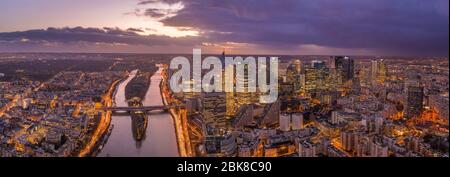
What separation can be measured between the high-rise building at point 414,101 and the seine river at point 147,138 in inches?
135

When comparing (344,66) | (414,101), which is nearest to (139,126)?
(414,101)

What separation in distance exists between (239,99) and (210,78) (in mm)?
1254

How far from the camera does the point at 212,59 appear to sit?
8.06 meters

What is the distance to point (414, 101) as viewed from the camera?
571 cm

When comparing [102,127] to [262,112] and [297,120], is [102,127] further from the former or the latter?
[297,120]

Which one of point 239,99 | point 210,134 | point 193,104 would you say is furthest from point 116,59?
point 210,134

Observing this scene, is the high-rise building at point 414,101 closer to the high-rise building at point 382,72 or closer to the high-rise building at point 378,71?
the high-rise building at point 378,71

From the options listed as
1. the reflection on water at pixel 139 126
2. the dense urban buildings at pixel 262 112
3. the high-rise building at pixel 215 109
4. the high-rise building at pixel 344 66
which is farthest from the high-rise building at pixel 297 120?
the high-rise building at pixel 344 66

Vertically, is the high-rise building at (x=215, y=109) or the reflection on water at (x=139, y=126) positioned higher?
the high-rise building at (x=215, y=109)

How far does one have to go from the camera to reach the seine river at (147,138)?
12.6 ft

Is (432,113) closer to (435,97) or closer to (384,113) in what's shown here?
(435,97)

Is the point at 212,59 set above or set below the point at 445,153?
above

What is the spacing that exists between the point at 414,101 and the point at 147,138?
391 cm

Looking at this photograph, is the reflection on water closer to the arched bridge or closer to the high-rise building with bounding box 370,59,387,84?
the arched bridge
